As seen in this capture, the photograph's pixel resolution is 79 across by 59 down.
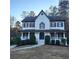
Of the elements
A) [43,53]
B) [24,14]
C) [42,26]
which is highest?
[24,14]

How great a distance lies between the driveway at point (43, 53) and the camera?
165cm

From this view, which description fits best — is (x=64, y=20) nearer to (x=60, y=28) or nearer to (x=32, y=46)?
(x=60, y=28)

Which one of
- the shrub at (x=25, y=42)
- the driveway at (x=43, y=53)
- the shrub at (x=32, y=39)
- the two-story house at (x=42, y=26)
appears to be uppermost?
the two-story house at (x=42, y=26)

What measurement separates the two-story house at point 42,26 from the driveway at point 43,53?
0.27 feet

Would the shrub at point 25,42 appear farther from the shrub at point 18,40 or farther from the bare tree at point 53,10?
the bare tree at point 53,10

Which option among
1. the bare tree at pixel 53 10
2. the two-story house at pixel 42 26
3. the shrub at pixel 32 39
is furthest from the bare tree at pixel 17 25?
the bare tree at pixel 53 10

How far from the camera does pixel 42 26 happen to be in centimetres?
169

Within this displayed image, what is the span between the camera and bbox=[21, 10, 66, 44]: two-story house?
66.1 inches

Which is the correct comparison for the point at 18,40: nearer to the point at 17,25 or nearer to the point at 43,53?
the point at 17,25

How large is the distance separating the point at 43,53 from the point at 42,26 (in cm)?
26

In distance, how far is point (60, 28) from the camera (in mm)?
1685

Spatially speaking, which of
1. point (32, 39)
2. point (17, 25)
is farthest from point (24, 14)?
point (32, 39)
